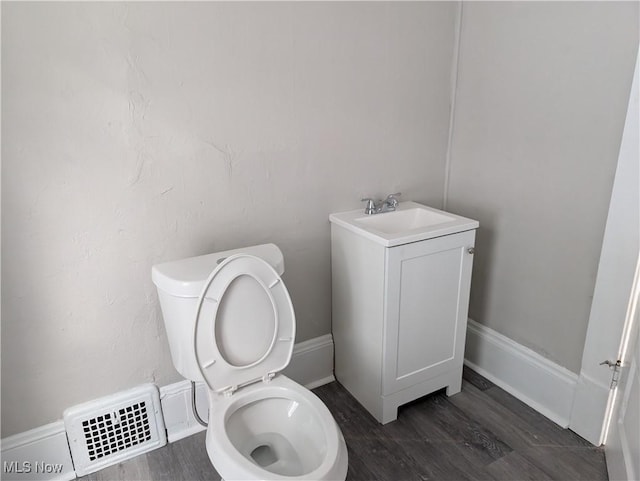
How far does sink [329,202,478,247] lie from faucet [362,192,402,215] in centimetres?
2

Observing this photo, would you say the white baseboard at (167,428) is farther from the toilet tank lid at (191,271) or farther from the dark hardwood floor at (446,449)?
the toilet tank lid at (191,271)

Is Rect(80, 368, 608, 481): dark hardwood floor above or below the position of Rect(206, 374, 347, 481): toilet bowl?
below

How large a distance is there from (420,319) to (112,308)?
1.13 metres

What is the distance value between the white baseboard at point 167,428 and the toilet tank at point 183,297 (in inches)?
14.2

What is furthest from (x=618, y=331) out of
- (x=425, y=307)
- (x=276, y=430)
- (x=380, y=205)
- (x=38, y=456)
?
(x=38, y=456)

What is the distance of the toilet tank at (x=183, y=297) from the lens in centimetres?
137

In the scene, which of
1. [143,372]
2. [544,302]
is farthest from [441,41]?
[143,372]

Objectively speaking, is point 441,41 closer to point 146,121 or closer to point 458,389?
point 146,121

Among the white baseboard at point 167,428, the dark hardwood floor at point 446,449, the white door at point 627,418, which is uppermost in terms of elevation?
the white door at point 627,418

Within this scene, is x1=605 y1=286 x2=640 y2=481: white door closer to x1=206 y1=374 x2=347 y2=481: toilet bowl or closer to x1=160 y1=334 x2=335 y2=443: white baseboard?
x1=206 y1=374 x2=347 y2=481: toilet bowl

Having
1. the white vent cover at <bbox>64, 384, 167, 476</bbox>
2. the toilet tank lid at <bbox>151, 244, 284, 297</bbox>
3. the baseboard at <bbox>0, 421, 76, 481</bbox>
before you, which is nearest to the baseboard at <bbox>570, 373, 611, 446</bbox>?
the toilet tank lid at <bbox>151, 244, 284, 297</bbox>

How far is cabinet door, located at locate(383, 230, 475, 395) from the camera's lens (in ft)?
5.56

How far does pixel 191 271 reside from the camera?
141 centimetres

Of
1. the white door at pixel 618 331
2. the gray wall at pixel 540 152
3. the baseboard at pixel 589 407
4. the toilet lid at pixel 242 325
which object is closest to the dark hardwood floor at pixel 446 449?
the baseboard at pixel 589 407
